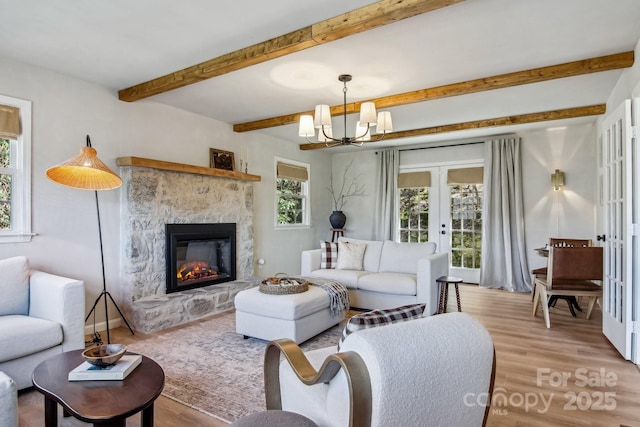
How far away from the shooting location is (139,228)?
388 cm

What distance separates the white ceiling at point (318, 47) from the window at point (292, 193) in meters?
2.18

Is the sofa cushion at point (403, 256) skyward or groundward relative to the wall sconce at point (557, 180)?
groundward

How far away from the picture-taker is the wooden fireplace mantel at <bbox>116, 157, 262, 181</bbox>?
375 cm

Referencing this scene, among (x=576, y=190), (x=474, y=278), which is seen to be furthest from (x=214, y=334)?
(x=576, y=190)

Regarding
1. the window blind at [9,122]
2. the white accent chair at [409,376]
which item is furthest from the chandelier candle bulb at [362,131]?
the window blind at [9,122]

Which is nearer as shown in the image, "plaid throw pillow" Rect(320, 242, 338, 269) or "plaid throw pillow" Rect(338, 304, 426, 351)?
"plaid throw pillow" Rect(338, 304, 426, 351)


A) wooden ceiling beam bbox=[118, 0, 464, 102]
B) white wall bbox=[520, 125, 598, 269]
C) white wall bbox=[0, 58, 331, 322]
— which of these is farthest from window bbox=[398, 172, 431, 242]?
wooden ceiling beam bbox=[118, 0, 464, 102]

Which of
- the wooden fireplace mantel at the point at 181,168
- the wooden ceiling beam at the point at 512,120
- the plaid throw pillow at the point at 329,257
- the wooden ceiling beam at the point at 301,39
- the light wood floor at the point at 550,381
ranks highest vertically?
the wooden ceiling beam at the point at 512,120

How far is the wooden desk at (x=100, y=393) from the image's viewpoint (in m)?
1.47

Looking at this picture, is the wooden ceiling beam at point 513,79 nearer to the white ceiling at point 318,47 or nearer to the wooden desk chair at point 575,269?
the white ceiling at point 318,47

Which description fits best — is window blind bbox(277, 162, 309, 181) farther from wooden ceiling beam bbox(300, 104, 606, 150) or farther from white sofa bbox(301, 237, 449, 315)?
white sofa bbox(301, 237, 449, 315)

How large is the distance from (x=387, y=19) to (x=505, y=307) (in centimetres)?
388

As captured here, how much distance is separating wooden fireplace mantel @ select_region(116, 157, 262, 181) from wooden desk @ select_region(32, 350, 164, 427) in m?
2.27

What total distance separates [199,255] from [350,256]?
1.91m
